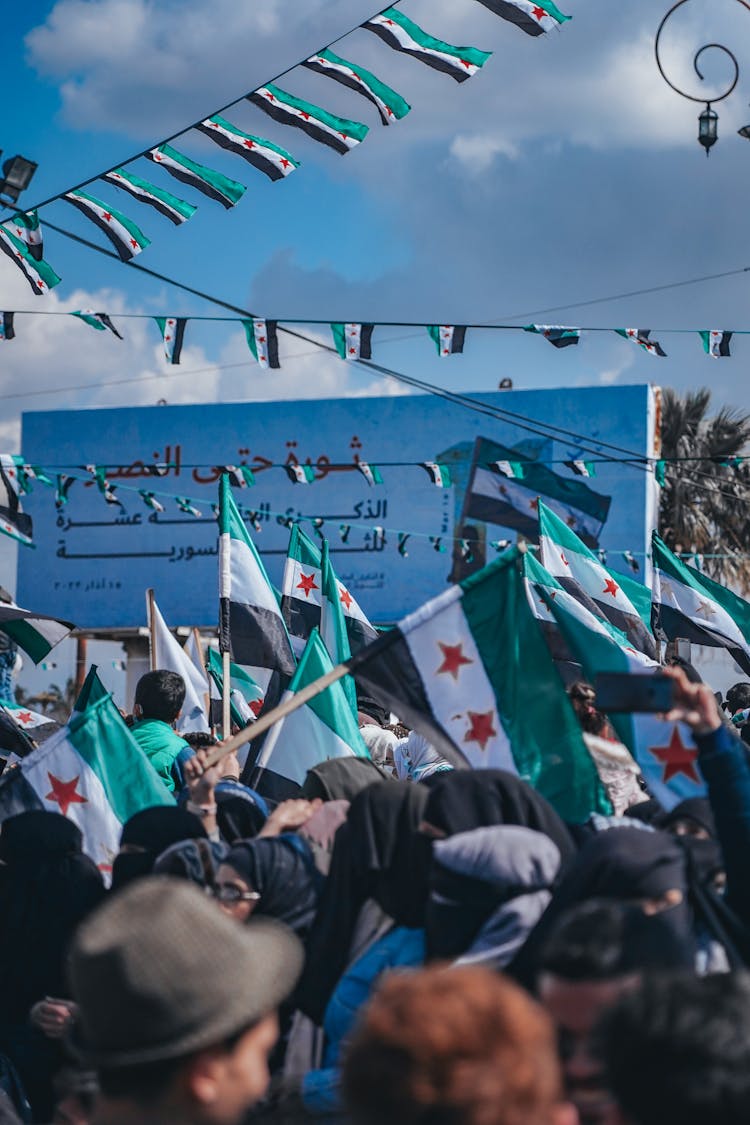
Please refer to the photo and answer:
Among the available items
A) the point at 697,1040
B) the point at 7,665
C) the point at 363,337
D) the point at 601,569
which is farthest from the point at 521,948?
the point at 7,665

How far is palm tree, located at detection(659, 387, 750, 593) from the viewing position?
1100 inches

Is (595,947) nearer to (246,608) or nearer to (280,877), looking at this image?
(280,877)

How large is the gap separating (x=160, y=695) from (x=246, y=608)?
5.26ft

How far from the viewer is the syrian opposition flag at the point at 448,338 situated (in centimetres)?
1057

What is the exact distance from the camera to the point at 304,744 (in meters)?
6.94

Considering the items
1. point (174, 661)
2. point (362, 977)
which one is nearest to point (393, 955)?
point (362, 977)

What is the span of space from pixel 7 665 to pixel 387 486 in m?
15.8

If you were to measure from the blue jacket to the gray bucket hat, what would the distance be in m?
1.54

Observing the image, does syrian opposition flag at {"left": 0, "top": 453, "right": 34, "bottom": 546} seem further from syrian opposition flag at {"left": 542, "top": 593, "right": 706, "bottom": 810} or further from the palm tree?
the palm tree

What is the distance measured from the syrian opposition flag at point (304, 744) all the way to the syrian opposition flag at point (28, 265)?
3.36m

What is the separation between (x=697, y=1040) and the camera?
212 centimetres

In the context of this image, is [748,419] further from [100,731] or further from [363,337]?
[100,731]

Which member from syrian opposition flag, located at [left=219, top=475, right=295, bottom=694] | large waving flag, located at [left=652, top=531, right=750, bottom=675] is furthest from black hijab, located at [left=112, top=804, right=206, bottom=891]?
large waving flag, located at [left=652, top=531, right=750, bottom=675]

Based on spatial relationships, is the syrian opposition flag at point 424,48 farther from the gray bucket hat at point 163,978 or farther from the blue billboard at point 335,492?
the blue billboard at point 335,492
